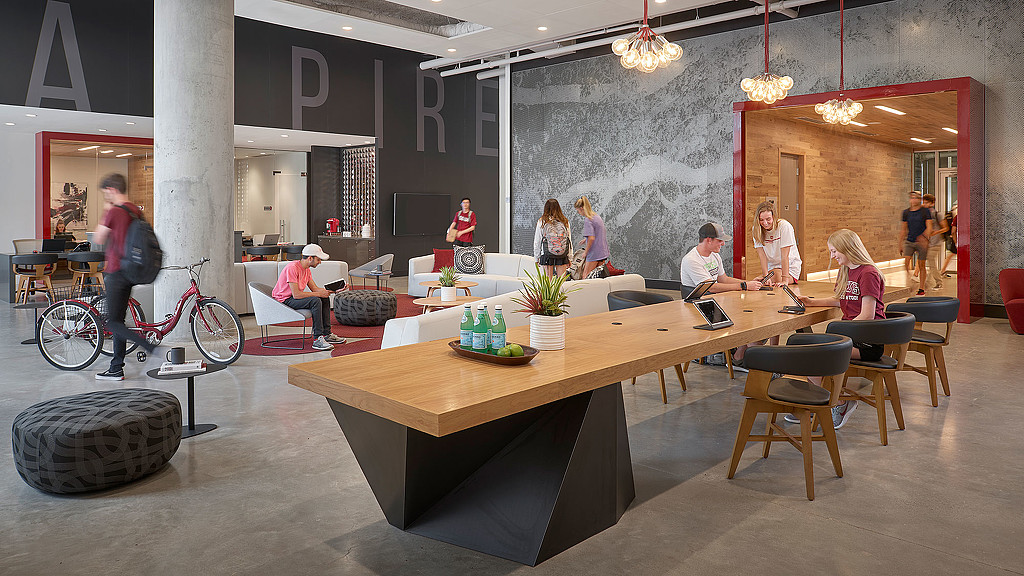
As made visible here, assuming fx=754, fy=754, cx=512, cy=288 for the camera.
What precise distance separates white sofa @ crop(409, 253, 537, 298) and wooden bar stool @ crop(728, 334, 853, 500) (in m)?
6.65

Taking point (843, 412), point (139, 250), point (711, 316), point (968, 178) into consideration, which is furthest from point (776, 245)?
point (139, 250)

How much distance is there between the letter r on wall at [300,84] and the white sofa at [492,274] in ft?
13.2

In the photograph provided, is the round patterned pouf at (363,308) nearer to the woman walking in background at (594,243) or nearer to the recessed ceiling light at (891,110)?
the woman walking in background at (594,243)

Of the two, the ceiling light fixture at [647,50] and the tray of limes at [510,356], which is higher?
the ceiling light fixture at [647,50]

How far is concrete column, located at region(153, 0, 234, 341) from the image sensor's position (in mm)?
7883

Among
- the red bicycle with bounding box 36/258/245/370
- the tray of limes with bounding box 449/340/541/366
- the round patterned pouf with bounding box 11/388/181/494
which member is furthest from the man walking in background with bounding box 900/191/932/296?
the round patterned pouf with bounding box 11/388/181/494

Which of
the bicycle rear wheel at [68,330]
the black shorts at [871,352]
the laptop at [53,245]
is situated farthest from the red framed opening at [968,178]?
the laptop at [53,245]

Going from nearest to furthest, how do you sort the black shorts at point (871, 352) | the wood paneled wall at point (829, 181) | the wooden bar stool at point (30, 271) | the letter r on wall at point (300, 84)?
the black shorts at point (871, 352), the wooden bar stool at point (30, 271), the wood paneled wall at point (829, 181), the letter r on wall at point (300, 84)

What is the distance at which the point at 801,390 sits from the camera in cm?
399

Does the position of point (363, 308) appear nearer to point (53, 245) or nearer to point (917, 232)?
point (53, 245)

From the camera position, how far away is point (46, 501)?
366 cm

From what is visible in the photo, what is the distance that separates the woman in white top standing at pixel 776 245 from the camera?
6.87m

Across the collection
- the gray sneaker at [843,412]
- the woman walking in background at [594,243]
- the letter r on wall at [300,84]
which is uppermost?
the letter r on wall at [300,84]

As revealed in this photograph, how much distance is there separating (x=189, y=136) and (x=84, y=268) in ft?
16.7
